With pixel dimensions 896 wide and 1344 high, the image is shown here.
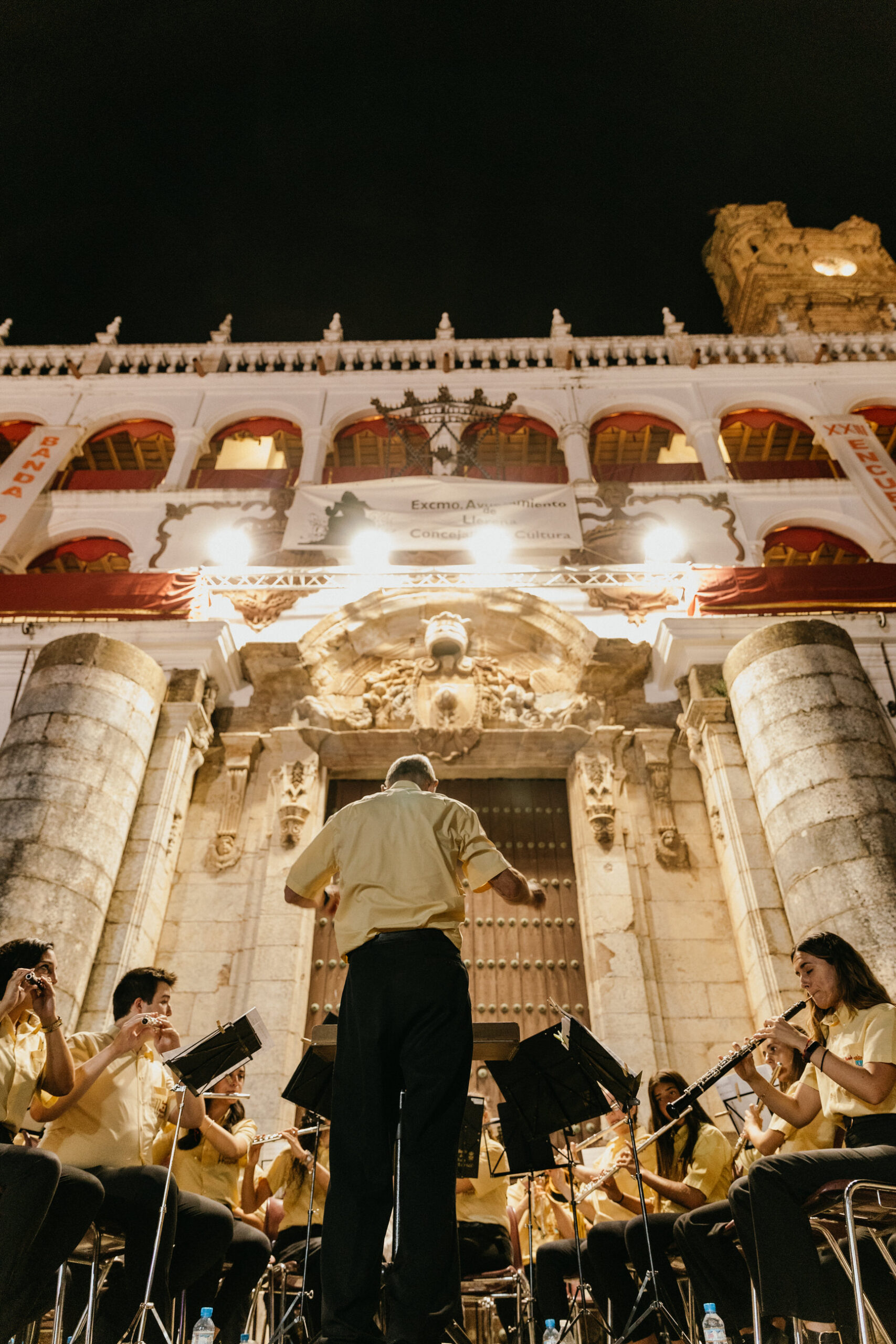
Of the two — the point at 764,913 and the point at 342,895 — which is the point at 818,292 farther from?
the point at 342,895

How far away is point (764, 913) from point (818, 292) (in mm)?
21313

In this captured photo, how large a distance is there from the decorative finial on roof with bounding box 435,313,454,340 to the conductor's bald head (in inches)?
587

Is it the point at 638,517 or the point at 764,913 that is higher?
the point at 638,517

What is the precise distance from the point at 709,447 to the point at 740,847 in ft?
28.4

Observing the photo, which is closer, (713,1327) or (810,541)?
(713,1327)

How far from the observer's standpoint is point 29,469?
45.6ft

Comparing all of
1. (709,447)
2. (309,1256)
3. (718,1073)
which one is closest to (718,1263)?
(718,1073)

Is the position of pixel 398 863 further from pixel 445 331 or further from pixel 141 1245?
pixel 445 331

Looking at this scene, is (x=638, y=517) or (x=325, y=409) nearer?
(x=638, y=517)

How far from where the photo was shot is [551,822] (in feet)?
31.2

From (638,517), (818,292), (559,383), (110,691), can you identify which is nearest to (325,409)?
(559,383)

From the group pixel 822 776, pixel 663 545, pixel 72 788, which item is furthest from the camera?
pixel 663 545

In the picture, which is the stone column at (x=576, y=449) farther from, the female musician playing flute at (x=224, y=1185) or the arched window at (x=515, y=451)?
the female musician playing flute at (x=224, y=1185)

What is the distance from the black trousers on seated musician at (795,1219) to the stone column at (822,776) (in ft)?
12.2
